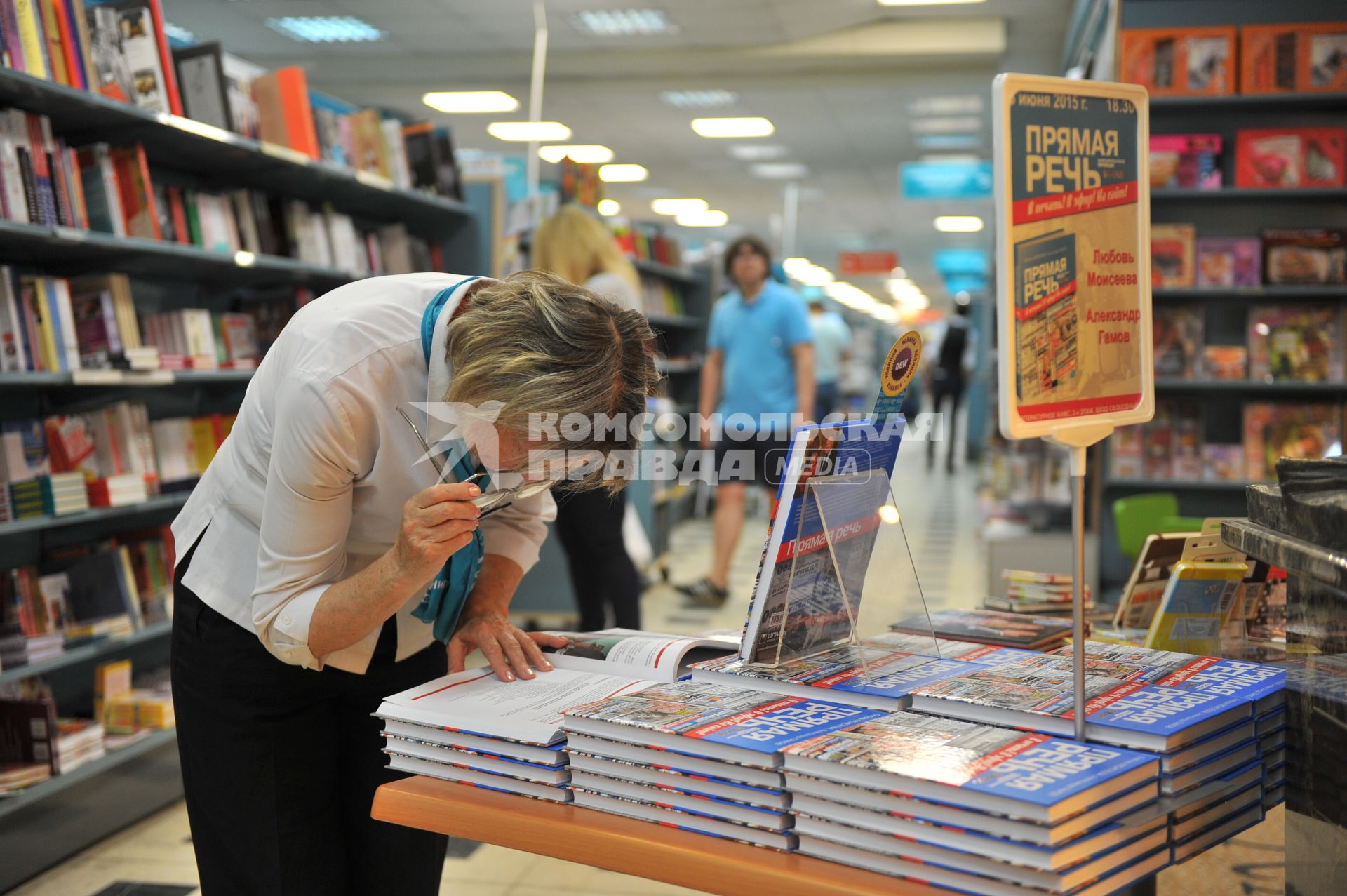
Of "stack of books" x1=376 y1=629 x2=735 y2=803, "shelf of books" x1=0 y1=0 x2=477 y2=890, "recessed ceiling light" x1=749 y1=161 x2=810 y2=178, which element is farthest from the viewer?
"recessed ceiling light" x1=749 y1=161 x2=810 y2=178

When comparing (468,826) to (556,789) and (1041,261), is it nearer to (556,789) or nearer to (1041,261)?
(556,789)

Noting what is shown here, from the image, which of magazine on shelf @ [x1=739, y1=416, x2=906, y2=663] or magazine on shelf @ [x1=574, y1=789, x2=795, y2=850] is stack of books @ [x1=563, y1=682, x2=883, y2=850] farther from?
magazine on shelf @ [x1=739, y1=416, x2=906, y2=663]

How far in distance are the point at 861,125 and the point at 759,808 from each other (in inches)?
380

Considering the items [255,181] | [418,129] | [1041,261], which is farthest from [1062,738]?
[418,129]

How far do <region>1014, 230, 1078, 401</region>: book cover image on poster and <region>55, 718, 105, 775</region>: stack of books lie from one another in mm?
2496

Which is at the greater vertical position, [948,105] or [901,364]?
[948,105]

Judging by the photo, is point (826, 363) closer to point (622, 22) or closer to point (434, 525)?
point (622, 22)

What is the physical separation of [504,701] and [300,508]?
31cm

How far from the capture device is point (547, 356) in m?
1.08

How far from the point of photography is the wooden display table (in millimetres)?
860

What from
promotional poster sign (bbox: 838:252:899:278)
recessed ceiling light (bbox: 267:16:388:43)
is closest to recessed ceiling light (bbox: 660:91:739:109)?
recessed ceiling light (bbox: 267:16:388:43)

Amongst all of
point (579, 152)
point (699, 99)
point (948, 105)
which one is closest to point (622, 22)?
point (699, 99)

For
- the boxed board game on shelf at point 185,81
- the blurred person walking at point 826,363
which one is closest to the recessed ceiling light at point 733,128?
the blurred person walking at point 826,363

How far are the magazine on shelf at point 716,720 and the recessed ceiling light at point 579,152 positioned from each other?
397 inches
